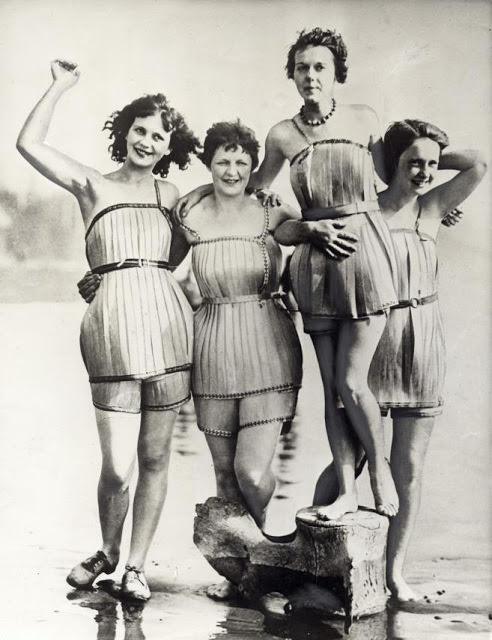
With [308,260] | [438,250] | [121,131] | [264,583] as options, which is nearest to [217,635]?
[264,583]

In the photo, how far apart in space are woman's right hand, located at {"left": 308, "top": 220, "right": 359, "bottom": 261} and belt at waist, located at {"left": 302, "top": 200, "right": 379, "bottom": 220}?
0.09 feet

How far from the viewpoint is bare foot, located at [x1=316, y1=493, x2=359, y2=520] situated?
2.53 m

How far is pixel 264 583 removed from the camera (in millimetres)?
2592

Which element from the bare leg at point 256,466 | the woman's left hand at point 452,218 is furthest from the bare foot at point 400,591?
the woman's left hand at point 452,218

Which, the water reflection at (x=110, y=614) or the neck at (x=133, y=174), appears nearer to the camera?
the water reflection at (x=110, y=614)

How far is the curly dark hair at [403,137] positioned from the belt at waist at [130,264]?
0.79 meters

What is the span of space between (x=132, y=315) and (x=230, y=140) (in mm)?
651

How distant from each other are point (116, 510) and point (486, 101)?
181 cm

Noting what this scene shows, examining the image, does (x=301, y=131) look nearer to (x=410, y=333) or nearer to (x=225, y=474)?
(x=410, y=333)

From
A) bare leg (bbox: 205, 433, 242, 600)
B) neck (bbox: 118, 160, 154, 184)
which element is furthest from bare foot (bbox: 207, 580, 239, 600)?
neck (bbox: 118, 160, 154, 184)

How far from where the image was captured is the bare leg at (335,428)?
2.60 meters

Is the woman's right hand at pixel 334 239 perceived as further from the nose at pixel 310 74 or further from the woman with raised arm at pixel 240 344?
the nose at pixel 310 74

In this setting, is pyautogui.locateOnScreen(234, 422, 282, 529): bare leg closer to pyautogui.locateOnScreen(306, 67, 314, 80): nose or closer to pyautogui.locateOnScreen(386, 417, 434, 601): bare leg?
pyautogui.locateOnScreen(386, 417, 434, 601): bare leg

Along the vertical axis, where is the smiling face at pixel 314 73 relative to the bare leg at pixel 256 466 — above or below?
above
